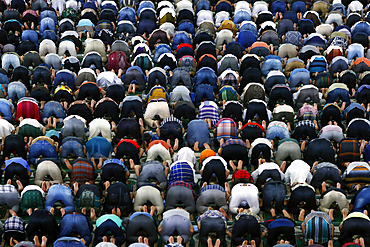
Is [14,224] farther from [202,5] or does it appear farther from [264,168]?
[202,5]

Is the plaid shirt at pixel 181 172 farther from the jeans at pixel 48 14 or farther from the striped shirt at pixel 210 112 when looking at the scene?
the jeans at pixel 48 14

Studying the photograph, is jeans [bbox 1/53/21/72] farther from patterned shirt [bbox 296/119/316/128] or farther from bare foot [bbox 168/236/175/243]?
bare foot [bbox 168/236/175/243]

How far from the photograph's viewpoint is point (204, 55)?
112 ft

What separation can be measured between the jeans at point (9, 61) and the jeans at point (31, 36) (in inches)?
99.1

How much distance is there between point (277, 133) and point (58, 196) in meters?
8.80

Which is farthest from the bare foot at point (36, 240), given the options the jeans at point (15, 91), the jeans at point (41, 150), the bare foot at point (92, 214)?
the jeans at point (15, 91)

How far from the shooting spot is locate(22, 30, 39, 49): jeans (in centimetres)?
3691

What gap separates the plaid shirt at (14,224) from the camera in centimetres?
2406

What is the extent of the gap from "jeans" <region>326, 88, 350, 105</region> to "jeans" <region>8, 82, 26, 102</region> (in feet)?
42.0

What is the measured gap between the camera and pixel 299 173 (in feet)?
86.6

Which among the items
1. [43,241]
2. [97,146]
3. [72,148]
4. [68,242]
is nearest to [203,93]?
[97,146]

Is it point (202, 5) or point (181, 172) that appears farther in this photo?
point (202, 5)

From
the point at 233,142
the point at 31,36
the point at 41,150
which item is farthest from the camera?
the point at 31,36

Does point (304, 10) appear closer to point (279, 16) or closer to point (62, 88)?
point (279, 16)
